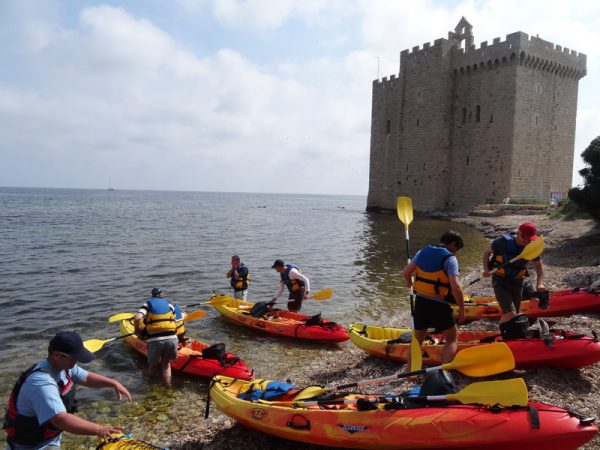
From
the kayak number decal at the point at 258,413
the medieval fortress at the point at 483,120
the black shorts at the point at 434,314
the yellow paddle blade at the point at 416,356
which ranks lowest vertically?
the kayak number decal at the point at 258,413

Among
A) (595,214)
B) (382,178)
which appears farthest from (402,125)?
(595,214)

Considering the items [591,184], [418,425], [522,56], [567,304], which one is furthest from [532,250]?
[522,56]

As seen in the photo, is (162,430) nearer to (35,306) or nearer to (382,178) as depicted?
(35,306)

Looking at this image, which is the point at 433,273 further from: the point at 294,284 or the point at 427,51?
the point at 427,51

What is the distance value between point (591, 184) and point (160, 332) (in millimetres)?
15621

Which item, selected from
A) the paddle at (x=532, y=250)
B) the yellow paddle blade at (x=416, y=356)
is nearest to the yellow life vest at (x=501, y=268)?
the paddle at (x=532, y=250)

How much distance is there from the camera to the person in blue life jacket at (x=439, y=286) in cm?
493

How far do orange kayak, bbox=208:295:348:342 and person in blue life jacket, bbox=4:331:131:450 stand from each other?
17.3ft

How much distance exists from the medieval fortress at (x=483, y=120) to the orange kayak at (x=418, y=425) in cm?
3071

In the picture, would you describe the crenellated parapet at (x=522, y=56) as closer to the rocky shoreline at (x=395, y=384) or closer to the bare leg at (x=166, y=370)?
the rocky shoreline at (x=395, y=384)

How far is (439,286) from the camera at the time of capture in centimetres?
498

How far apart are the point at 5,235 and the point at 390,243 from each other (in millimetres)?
22320

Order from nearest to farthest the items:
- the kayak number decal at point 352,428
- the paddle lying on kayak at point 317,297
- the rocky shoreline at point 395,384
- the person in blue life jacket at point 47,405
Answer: the person in blue life jacket at point 47,405
the kayak number decal at point 352,428
the rocky shoreline at point 395,384
the paddle lying on kayak at point 317,297

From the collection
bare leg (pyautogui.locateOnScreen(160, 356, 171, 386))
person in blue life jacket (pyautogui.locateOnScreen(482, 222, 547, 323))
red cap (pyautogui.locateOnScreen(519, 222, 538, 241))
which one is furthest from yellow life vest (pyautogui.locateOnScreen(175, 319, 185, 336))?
red cap (pyautogui.locateOnScreen(519, 222, 538, 241))
